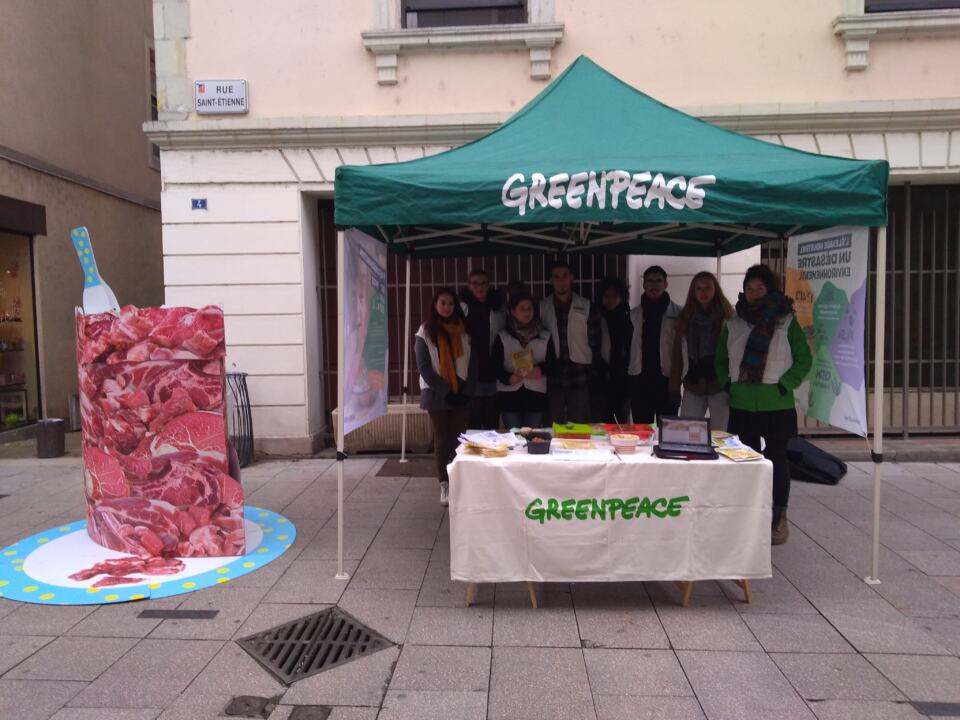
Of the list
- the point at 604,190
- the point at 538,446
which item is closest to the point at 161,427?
the point at 538,446

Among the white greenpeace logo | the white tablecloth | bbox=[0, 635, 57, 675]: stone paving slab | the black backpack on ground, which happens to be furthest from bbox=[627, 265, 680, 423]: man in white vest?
bbox=[0, 635, 57, 675]: stone paving slab

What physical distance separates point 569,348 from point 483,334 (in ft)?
2.54

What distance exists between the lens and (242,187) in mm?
7449

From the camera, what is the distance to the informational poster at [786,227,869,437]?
14.2 ft

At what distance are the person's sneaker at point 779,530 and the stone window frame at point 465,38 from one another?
501cm

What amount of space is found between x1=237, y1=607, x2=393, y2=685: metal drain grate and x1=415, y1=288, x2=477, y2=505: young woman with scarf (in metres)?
1.98

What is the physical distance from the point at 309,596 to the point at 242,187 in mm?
4950

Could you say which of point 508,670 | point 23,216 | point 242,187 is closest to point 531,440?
point 508,670

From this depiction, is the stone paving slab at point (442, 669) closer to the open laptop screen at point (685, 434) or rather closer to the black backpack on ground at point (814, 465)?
the open laptop screen at point (685, 434)

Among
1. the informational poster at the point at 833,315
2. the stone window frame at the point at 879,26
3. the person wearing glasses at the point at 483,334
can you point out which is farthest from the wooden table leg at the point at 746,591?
the stone window frame at the point at 879,26

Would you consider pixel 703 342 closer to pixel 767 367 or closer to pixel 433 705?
pixel 767 367

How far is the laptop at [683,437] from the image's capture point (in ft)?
12.8

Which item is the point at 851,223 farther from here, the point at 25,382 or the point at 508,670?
the point at 25,382

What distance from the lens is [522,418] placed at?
5707 millimetres
